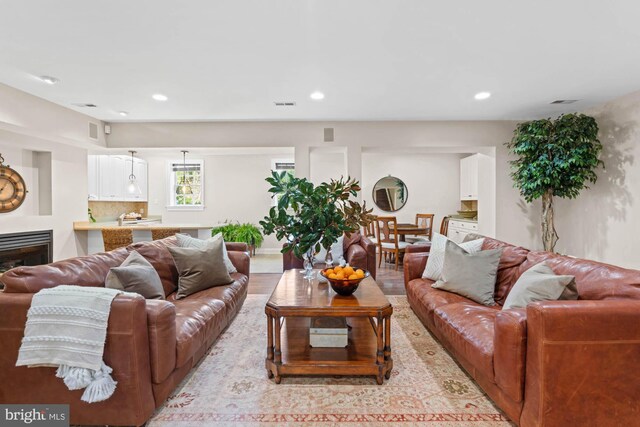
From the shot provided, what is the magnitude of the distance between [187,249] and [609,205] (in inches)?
211

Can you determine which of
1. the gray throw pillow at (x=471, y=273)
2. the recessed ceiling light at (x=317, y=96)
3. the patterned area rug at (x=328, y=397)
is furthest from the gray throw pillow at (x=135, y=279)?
the recessed ceiling light at (x=317, y=96)

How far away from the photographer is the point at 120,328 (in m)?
1.52

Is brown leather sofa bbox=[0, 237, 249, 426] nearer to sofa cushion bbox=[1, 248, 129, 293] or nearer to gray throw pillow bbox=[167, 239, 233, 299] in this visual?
sofa cushion bbox=[1, 248, 129, 293]

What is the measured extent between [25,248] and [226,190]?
388 cm

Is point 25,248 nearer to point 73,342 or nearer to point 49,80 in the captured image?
point 49,80

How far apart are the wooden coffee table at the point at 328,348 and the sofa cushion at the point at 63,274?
3.90 feet

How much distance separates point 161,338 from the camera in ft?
5.39

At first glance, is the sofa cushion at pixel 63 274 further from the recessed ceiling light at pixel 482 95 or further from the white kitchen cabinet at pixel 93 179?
the white kitchen cabinet at pixel 93 179

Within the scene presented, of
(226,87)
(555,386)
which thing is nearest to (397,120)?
(226,87)

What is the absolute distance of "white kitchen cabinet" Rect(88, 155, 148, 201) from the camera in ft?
19.1

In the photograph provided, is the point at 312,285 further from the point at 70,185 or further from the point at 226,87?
the point at 70,185

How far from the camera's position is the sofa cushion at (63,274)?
65.0 inches

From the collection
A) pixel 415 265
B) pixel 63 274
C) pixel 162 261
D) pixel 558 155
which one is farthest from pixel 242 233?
pixel 558 155

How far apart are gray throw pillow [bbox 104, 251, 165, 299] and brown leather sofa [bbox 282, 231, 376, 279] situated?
1.66m
